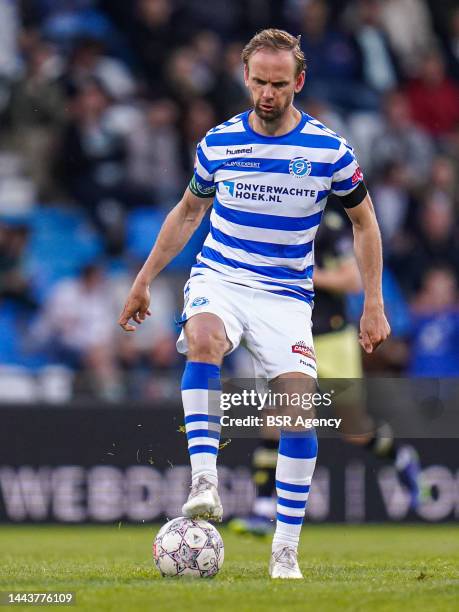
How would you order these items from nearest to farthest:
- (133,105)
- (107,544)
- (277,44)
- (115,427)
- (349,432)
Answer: (277,44), (107,544), (349,432), (115,427), (133,105)

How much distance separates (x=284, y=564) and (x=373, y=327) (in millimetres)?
1102

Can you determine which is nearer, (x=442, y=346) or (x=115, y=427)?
(x=115, y=427)

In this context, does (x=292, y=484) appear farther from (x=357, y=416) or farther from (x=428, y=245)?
(x=428, y=245)

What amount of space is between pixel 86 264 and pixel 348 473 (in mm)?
3295

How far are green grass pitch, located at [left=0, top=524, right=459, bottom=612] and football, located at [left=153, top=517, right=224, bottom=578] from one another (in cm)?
8

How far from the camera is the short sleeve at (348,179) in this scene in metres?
6.03

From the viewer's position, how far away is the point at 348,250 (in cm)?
915

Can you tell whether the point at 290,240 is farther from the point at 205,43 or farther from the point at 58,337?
the point at 205,43

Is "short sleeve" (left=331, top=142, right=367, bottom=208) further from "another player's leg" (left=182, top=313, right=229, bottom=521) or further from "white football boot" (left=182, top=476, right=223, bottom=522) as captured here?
"white football boot" (left=182, top=476, right=223, bottom=522)

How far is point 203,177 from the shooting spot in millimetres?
6172

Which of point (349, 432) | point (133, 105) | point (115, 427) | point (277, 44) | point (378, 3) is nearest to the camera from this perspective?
point (277, 44)

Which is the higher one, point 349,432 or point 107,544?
point 349,432

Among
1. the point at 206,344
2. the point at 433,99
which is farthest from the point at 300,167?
the point at 433,99

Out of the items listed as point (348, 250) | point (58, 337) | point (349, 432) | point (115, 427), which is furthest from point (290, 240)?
point (58, 337)
